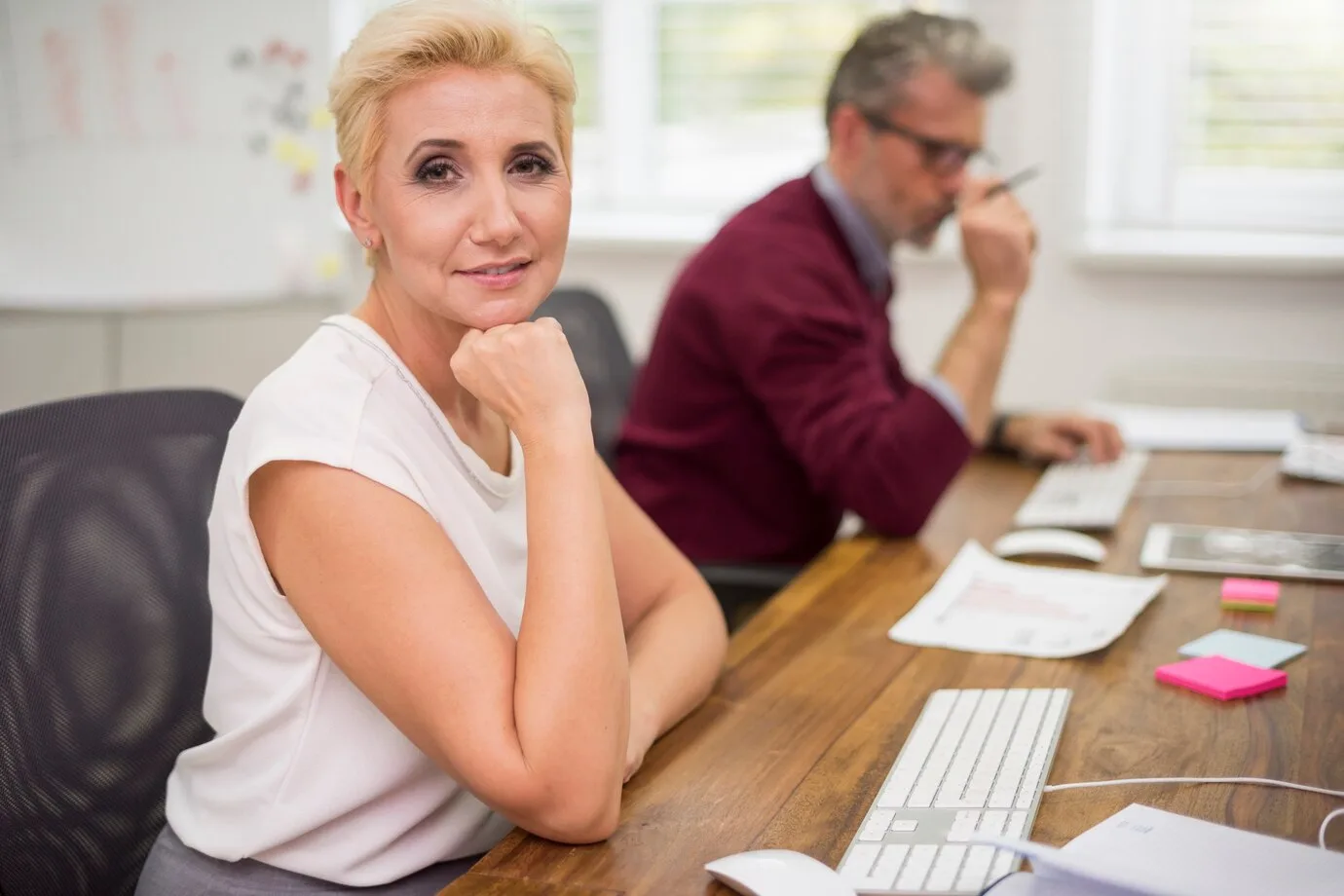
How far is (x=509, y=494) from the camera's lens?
4.02 ft

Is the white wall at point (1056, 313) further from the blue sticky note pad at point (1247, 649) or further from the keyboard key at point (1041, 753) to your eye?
the keyboard key at point (1041, 753)

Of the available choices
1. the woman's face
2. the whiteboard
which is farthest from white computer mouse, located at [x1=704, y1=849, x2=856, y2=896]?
the whiteboard

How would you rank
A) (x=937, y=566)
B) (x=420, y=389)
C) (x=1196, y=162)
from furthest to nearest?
(x=1196, y=162)
(x=937, y=566)
(x=420, y=389)

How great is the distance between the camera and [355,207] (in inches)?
45.6

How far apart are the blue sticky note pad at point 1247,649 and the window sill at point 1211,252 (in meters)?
1.80

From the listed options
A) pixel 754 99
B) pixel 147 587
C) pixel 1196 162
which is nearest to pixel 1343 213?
pixel 1196 162

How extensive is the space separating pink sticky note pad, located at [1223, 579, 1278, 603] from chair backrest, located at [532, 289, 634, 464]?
0.99m

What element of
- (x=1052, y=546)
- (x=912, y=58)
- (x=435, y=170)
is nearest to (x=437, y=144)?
(x=435, y=170)

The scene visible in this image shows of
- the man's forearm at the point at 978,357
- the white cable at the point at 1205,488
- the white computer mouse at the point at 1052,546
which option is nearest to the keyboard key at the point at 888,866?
the white computer mouse at the point at 1052,546

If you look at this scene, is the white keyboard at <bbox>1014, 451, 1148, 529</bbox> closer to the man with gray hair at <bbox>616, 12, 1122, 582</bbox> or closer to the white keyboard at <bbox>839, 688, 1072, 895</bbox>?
the man with gray hair at <bbox>616, 12, 1122, 582</bbox>

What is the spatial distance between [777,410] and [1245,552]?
0.61 m

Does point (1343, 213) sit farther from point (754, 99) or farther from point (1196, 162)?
point (754, 99)

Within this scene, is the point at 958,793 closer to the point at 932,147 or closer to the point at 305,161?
the point at 932,147

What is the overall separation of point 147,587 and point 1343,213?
266 cm
